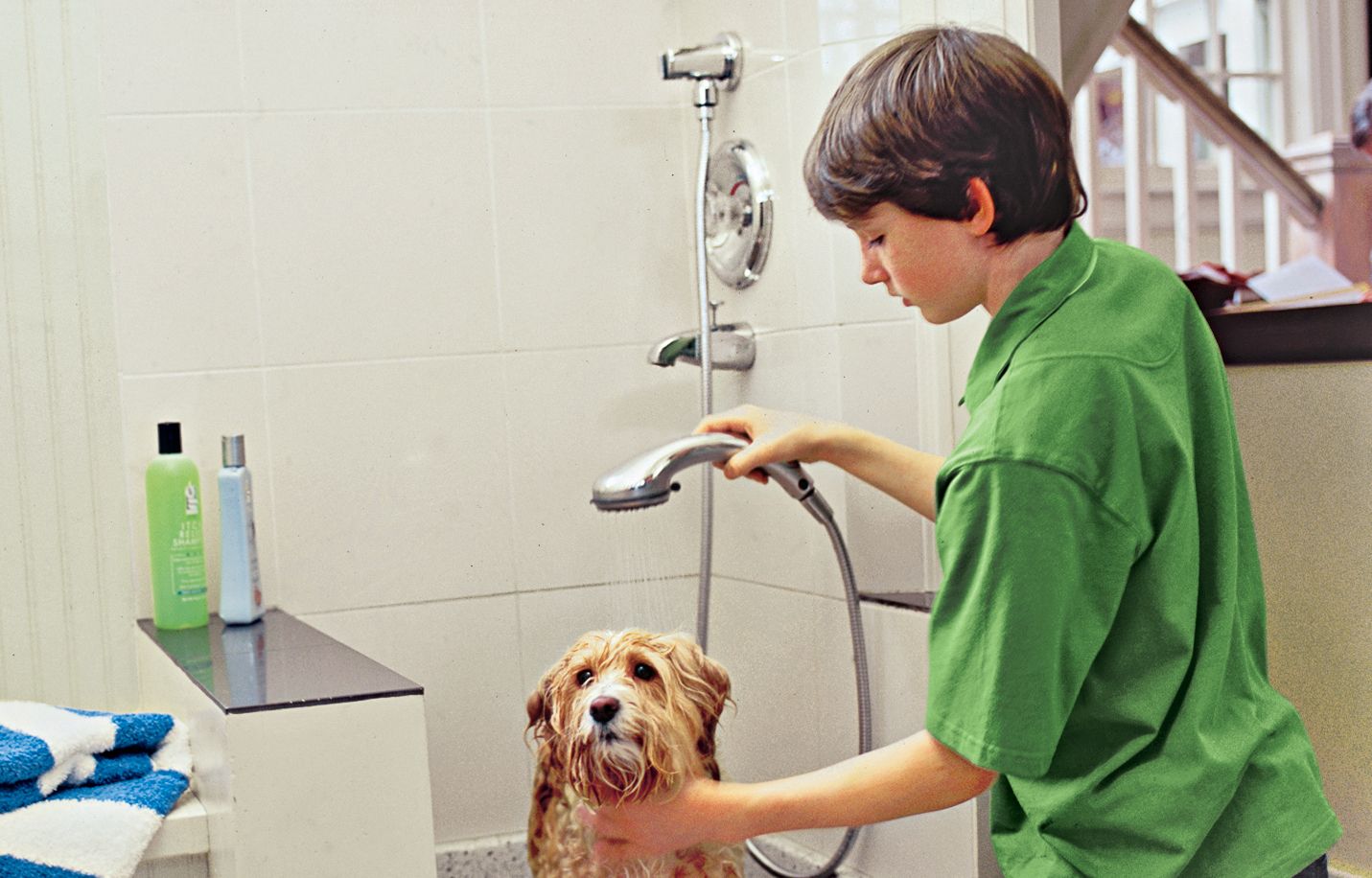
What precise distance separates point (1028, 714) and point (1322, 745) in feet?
2.49

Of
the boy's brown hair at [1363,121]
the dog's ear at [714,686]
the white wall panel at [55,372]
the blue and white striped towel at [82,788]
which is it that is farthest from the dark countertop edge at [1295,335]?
the white wall panel at [55,372]

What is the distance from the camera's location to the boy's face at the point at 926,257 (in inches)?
38.4

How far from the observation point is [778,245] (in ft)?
6.30

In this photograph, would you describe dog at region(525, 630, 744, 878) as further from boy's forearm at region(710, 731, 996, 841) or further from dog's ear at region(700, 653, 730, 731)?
boy's forearm at region(710, 731, 996, 841)

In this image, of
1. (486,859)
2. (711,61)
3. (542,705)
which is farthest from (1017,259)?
(486,859)

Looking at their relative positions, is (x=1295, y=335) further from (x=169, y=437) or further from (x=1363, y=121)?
(x=169, y=437)

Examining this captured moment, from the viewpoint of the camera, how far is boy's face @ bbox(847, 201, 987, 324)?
98 cm

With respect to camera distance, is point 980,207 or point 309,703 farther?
point 309,703

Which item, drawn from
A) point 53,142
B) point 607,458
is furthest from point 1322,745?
point 53,142

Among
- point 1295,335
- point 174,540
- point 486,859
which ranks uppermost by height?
point 1295,335

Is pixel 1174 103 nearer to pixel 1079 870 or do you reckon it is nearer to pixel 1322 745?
pixel 1322 745

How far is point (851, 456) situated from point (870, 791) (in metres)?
0.44

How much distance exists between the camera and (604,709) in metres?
1.23

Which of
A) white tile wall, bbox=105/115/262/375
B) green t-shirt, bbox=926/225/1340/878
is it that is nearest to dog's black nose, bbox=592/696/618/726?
green t-shirt, bbox=926/225/1340/878
